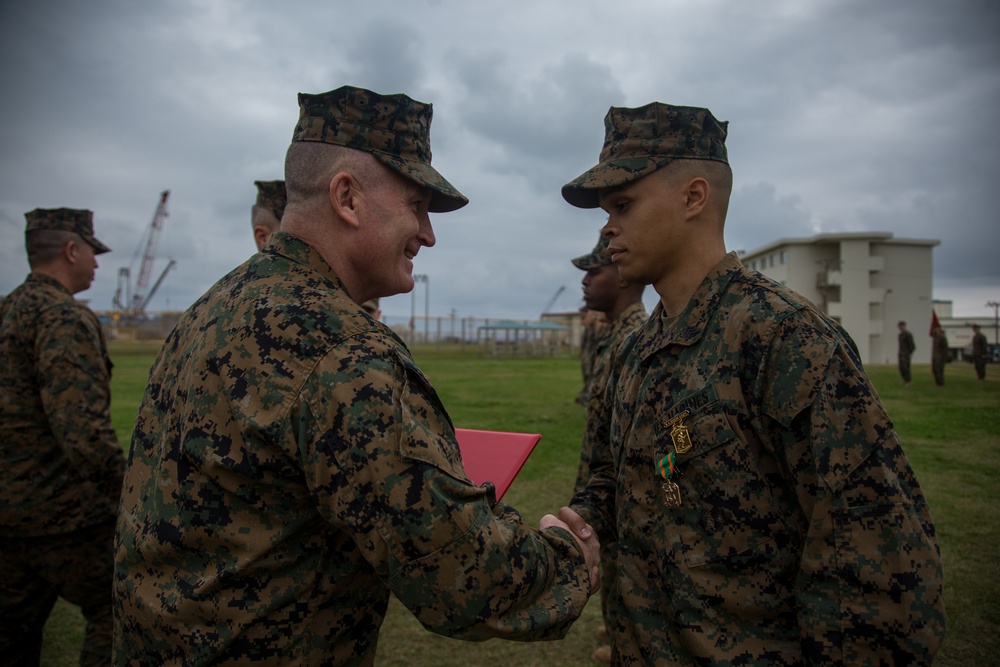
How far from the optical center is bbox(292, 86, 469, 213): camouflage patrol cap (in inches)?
78.7

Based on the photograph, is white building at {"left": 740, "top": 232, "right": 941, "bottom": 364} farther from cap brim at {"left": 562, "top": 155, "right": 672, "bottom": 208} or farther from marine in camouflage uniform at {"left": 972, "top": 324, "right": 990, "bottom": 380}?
cap brim at {"left": 562, "top": 155, "right": 672, "bottom": 208}

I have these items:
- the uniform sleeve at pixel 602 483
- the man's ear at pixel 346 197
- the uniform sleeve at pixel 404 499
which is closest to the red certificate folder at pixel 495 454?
the uniform sleeve at pixel 602 483

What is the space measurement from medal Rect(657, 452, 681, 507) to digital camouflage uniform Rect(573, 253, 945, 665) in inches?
0.7

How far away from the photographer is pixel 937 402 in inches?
642

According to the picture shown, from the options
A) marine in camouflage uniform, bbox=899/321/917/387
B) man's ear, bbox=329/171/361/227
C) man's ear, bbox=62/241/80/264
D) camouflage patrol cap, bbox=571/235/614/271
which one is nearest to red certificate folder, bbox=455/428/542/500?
man's ear, bbox=329/171/361/227

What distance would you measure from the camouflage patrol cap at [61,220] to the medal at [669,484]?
13.9ft

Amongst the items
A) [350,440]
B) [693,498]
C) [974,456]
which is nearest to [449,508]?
[350,440]

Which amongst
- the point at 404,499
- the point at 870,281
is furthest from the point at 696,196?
the point at 870,281

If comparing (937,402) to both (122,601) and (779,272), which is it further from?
(779,272)

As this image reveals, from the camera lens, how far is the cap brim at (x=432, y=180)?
1991mm

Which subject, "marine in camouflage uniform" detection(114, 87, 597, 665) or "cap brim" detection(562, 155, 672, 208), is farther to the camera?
"cap brim" detection(562, 155, 672, 208)

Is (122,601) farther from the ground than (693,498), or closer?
closer

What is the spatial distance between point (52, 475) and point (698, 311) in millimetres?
3724

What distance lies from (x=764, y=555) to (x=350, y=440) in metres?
1.24
